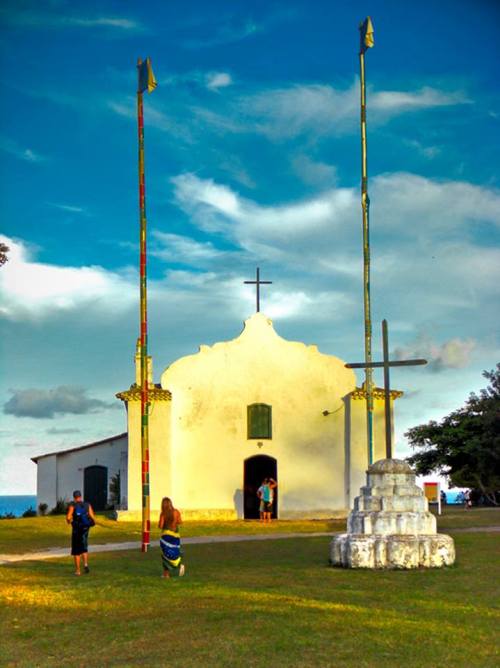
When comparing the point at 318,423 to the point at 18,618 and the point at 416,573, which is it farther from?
the point at 18,618

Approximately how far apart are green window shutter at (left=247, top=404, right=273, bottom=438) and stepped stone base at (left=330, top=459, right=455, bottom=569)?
57.3 feet

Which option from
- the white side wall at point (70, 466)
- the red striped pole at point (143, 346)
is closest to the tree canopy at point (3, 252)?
the red striped pole at point (143, 346)

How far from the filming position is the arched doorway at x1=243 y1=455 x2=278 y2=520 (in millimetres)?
35625

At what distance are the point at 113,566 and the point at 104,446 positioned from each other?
24.3 metres

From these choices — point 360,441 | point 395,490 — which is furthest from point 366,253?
point 395,490

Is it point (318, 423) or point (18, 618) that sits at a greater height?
point (318, 423)

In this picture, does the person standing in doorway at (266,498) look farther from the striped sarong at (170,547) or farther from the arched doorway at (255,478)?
the striped sarong at (170,547)

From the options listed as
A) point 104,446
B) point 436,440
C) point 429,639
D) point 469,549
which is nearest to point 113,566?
point 469,549

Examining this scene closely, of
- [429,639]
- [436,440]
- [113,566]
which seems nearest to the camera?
[429,639]

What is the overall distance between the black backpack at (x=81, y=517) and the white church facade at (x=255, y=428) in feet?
56.8

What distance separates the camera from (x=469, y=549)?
20.9m

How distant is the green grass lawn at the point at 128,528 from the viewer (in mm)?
27328

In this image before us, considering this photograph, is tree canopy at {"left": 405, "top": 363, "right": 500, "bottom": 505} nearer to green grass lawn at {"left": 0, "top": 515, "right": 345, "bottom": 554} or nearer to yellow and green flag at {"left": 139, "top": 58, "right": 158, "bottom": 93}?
green grass lawn at {"left": 0, "top": 515, "right": 345, "bottom": 554}

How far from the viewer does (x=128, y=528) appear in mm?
31625
